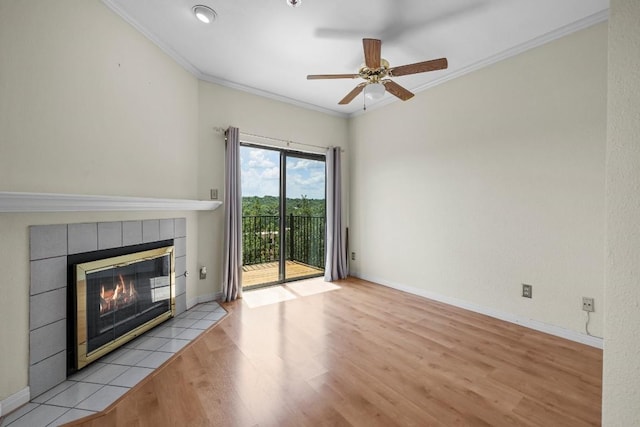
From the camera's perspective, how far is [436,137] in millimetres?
3418

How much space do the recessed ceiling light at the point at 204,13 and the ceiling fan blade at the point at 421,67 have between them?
1.61m

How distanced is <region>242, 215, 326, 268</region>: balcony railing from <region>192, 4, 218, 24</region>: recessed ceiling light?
7.94 ft

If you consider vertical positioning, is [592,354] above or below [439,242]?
below

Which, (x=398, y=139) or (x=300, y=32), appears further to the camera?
(x=398, y=139)

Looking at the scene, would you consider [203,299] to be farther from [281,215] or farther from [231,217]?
[281,215]

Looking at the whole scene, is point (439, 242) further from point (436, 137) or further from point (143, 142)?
point (143, 142)

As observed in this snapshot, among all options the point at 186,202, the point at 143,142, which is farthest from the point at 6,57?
the point at 186,202

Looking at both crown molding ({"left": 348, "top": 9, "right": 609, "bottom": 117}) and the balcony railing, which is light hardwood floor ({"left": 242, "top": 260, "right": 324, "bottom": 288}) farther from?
crown molding ({"left": 348, "top": 9, "right": 609, "bottom": 117})

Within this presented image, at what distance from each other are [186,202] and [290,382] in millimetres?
1907

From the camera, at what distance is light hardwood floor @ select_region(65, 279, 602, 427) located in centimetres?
153

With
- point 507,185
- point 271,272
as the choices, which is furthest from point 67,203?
point 507,185

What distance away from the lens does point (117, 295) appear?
2225 mm

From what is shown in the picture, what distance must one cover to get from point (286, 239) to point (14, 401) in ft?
9.72

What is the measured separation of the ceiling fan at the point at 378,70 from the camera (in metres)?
2.14
